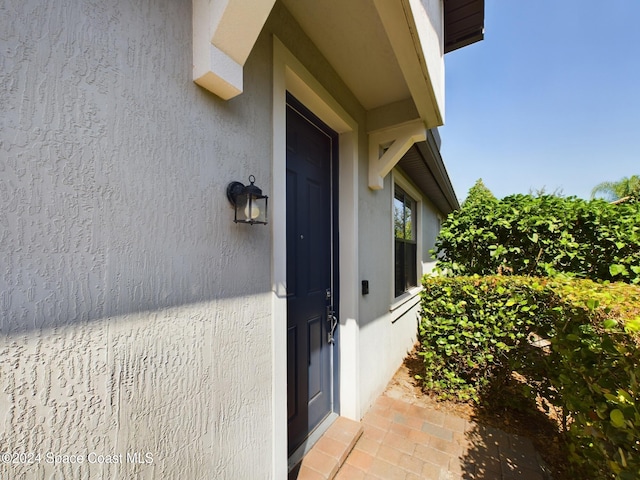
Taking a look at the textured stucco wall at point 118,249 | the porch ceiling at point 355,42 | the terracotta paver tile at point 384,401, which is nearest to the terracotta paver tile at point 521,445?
the terracotta paver tile at point 384,401

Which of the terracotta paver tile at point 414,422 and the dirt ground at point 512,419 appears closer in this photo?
the dirt ground at point 512,419

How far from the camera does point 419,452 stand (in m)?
2.37

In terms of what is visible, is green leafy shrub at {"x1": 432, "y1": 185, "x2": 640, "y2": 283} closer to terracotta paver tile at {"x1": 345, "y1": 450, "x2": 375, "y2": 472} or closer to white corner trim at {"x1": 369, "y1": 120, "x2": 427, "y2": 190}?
white corner trim at {"x1": 369, "y1": 120, "x2": 427, "y2": 190}

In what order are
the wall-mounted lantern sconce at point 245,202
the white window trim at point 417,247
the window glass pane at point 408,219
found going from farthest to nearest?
the window glass pane at point 408,219
the white window trim at point 417,247
the wall-mounted lantern sconce at point 245,202

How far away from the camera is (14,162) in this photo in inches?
26.6

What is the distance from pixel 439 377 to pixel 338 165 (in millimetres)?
2802

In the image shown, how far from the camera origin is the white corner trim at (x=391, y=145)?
275 centimetres

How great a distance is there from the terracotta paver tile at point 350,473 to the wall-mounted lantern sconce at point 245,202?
7.06 feet

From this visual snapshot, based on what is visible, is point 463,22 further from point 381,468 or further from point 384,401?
point 381,468

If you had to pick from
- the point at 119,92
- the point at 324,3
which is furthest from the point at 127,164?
the point at 324,3

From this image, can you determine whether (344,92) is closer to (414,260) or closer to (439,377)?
(439,377)

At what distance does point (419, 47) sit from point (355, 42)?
50cm

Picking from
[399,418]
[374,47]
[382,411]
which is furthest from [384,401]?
[374,47]

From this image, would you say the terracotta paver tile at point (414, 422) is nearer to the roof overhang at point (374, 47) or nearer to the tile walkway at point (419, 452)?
the tile walkway at point (419, 452)
